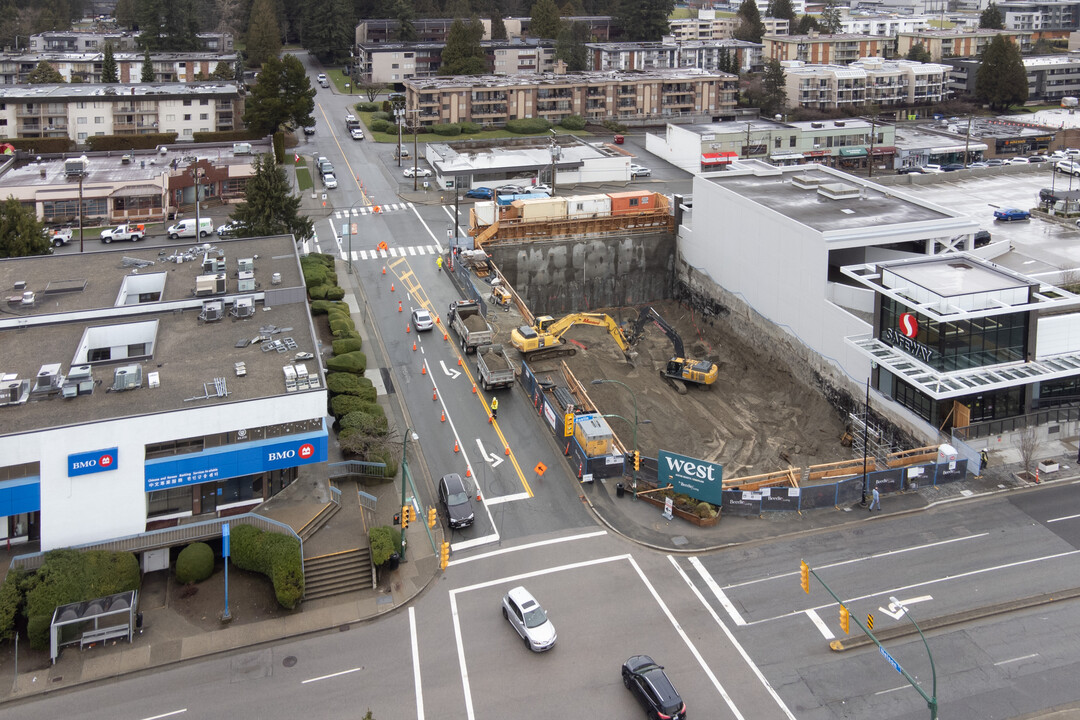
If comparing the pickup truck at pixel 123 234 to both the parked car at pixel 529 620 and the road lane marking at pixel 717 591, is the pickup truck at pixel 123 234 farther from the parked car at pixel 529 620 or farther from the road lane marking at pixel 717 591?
the road lane marking at pixel 717 591

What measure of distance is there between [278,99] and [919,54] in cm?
12951

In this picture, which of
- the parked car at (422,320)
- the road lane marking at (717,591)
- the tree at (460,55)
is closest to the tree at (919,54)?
the tree at (460,55)

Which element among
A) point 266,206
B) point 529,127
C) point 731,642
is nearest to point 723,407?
point 731,642

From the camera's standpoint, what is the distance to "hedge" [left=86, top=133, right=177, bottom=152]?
121 m

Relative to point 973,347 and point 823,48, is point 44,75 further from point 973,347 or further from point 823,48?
point 973,347

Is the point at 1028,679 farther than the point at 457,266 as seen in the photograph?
No

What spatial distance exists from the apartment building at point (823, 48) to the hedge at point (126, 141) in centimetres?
11711

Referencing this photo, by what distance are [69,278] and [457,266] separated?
1151 inches

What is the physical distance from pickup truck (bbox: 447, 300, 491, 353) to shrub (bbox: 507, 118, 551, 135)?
74.4 m

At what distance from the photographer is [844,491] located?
4916cm

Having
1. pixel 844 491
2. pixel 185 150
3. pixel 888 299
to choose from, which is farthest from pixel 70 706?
pixel 185 150

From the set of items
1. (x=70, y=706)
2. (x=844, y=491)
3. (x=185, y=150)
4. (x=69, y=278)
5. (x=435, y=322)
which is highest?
(x=185, y=150)

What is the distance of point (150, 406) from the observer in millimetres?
44750

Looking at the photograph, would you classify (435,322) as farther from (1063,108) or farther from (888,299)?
(1063,108)
